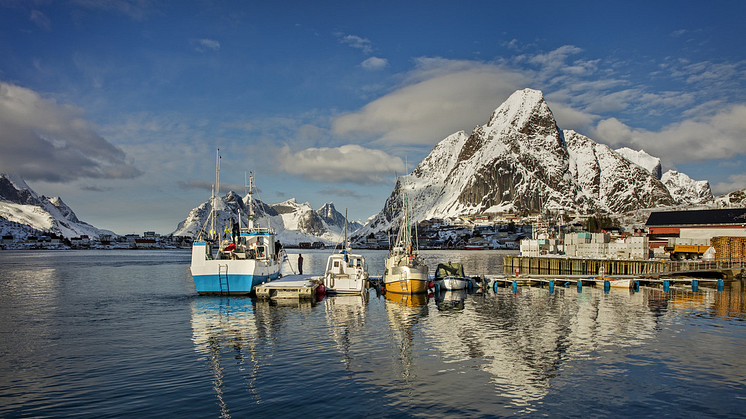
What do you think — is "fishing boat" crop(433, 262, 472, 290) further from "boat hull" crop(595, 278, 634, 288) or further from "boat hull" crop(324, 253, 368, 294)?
"boat hull" crop(595, 278, 634, 288)

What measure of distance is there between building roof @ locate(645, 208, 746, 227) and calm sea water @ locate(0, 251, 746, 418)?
76.5 meters

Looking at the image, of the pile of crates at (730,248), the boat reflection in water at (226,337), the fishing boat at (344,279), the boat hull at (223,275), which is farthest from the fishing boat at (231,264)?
the pile of crates at (730,248)

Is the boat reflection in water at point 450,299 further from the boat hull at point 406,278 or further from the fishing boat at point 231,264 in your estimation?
the fishing boat at point 231,264

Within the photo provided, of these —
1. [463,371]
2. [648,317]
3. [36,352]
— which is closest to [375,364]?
[463,371]

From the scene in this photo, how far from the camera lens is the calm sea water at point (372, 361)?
17.5 metres

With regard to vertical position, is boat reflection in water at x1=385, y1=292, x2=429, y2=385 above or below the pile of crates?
below

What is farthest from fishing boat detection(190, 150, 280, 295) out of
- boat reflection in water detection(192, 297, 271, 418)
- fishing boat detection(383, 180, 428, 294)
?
fishing boat detection(383, 180, 428, 294)

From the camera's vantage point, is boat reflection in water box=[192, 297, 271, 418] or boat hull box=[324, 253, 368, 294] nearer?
boat reflection in water box=[192, 297, 271, 418]

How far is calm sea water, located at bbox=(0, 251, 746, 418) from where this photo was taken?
17.5m

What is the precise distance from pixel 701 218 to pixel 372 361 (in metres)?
117

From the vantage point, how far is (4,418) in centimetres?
1600

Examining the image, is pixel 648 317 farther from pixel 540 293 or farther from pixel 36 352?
pixel 36 352

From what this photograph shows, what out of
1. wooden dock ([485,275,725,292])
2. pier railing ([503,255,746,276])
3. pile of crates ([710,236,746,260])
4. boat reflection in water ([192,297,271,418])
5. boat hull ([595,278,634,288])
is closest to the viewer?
boat reflection in water ([192,297,271,418])

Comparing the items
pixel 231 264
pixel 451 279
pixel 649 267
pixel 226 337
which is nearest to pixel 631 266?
pixel 649 267
